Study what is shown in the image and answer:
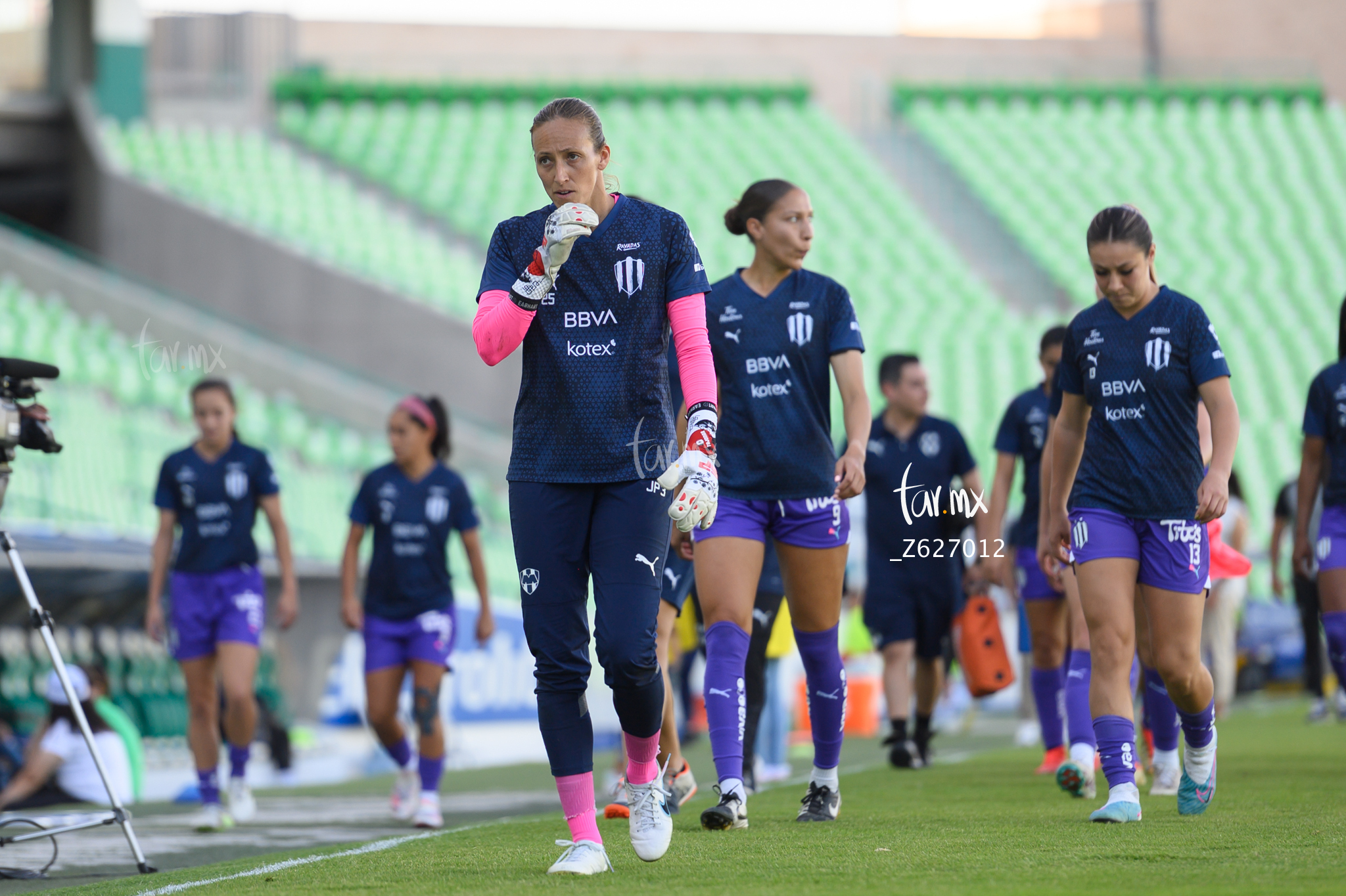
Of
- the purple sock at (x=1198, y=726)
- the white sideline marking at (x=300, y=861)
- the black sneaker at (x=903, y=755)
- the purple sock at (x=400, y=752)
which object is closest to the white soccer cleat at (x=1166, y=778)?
the purple sock at (x=1198, y=726)

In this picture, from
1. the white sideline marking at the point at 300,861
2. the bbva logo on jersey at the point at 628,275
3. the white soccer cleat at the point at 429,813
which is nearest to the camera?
A: the bbva logo on jersey at the point at 628,275

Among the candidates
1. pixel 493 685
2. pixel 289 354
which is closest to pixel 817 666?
pixel 493 685

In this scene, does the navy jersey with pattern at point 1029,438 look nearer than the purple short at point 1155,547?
No

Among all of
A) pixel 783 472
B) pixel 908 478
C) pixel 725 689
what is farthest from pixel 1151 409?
pixel 908 478

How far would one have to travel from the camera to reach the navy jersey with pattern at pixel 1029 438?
8773 mm

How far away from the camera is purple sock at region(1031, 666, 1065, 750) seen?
9008mm

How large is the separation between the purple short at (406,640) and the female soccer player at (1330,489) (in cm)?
417

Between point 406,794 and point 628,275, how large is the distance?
184 inches

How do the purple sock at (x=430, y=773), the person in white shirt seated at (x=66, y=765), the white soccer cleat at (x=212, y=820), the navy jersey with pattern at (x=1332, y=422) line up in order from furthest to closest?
the person in white shirt seated at (x=66, y=765) < the purple sock at (x=430, y=773) < the white soccer cleat at (x=212, y=820) < the navy jersey with pattern at (x=1332, y=422)

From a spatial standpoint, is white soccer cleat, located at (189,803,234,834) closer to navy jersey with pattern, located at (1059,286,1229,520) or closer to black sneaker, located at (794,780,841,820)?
black sneaker, located at (794,780,841,820)

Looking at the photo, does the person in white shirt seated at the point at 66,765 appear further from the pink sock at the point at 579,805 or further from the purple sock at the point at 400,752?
the pink sock at the point at 579,805

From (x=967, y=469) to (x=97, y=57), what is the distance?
23052 millimetres

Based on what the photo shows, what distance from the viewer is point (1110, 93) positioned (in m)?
34.9

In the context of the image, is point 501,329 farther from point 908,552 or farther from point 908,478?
point 908,552
